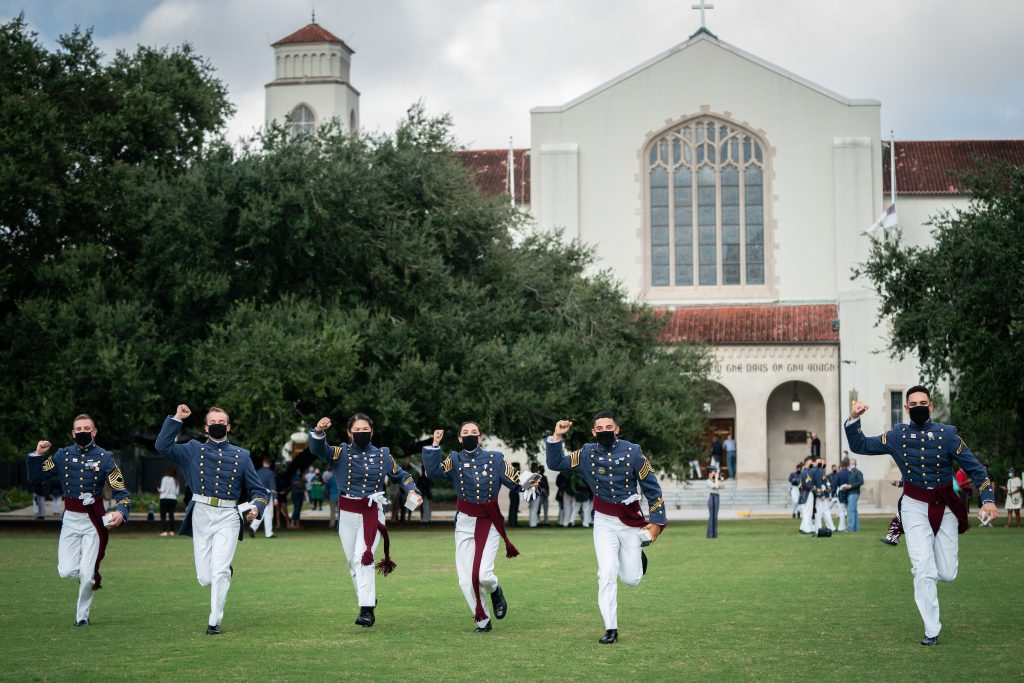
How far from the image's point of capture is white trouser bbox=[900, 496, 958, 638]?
12.4 m

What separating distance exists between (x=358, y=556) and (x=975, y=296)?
73.6ft

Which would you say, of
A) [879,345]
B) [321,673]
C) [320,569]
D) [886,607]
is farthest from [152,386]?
[879,345]

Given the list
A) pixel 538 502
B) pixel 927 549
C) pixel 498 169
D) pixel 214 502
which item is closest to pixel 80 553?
pixel 214 502

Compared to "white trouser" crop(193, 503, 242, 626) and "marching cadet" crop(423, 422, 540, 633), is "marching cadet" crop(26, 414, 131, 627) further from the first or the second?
"marching cadet" crop(423, 422, 540, 633)

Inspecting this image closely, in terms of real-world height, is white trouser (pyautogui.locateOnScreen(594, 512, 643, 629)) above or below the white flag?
below

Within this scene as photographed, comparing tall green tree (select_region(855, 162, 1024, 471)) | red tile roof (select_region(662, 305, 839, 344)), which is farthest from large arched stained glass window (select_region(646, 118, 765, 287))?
tall green tree (select_region(855, 162, 1024, 471))

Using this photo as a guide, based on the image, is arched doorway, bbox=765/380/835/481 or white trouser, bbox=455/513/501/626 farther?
arched doorway, bbox=765/380/835/481

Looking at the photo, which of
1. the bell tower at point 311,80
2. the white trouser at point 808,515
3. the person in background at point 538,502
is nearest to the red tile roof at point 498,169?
the bell tower at point 311,80

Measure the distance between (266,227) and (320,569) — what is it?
1478 centimetres

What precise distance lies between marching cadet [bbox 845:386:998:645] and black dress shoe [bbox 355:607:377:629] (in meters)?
4.91

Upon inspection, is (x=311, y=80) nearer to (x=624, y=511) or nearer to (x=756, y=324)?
(x=756, y=324)

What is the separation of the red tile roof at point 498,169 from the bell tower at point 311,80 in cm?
820

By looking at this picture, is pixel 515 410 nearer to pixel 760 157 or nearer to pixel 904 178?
pixel 760 157

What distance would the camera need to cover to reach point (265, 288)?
122 ft
